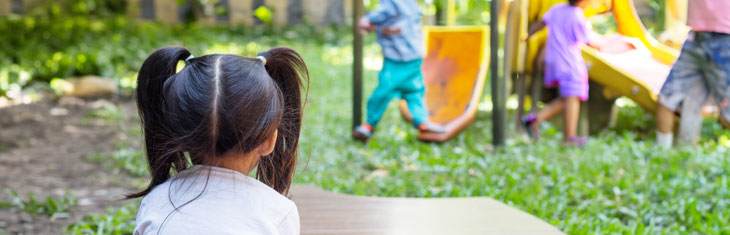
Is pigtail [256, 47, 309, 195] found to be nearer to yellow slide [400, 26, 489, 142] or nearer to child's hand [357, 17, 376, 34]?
child's hand [357, 17, 376, 34]

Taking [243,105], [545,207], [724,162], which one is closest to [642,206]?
[545,207]

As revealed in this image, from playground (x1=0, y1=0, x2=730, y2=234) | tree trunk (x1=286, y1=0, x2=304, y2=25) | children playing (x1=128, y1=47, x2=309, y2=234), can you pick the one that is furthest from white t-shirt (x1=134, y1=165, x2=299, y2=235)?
tree trunk (x1=286, y1=0, x2=304, y2=25)

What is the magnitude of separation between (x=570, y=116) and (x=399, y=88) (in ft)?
4.07

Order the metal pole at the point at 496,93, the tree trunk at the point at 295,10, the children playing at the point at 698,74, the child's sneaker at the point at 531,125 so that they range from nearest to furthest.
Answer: the children playing at the point at 698,74 < the metal pole at the point at 496,93 < the child's sneaker at the point at 531,125 < the tree trunk at the point at 295,10

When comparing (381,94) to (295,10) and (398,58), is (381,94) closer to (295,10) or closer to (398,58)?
(398,58)

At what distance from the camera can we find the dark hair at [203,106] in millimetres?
1686

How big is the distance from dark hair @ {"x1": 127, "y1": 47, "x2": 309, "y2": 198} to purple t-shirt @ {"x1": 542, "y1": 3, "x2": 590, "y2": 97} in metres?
3.81

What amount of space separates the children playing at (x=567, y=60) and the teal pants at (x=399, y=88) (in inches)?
34.9

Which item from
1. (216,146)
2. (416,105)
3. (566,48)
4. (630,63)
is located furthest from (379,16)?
(216,146)

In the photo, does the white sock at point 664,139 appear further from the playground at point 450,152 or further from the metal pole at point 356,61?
the metal pole at point 356,61

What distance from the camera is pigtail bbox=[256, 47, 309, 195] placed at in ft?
6.55

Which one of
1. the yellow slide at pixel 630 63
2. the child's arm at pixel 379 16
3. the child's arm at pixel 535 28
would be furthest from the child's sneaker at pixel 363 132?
the yellow slide at pixel 630 63

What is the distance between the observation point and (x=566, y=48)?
550cm

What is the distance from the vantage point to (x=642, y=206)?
395 cm
